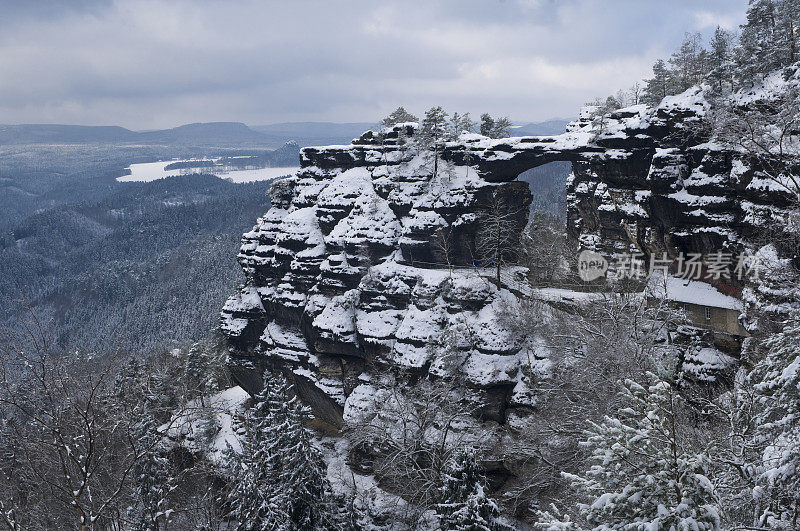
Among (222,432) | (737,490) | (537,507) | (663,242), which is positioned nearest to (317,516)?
(537,507)

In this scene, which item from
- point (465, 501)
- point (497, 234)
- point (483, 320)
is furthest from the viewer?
point (497, 234)

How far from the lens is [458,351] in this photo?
35.0 metres

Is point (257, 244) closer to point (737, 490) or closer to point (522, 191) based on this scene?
point (522, 191)

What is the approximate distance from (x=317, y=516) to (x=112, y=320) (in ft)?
426

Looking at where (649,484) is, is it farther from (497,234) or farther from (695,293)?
(497,234)

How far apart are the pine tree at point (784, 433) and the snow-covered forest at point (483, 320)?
12 cm

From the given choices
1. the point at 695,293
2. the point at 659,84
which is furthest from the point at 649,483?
the point at 659,84

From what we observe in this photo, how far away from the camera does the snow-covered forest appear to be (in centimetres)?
2106

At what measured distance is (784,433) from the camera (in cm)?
1045

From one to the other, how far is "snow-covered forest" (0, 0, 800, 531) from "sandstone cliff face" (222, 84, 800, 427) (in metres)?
0.19

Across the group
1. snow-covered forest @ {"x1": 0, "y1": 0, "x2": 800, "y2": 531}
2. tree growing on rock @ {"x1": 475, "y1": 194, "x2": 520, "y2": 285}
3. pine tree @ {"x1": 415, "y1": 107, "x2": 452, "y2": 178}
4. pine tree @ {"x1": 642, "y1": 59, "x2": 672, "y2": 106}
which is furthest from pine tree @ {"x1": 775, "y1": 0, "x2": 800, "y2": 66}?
pine tree @ {"x1": 415, "y1": 107, "x2": 452, "y2": 178}

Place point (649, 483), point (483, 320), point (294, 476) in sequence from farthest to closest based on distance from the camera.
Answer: point (483, 320)
point (294, 476)
point (649, 483)

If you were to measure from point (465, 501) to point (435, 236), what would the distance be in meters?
23.6

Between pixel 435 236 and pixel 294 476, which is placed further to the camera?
pixel 435 236
